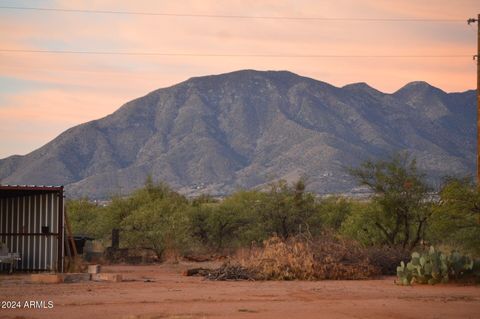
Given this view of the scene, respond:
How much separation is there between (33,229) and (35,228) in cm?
10

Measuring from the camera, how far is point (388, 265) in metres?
29.0

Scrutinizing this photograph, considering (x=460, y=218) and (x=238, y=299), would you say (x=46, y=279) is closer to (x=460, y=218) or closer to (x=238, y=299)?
(x=238, y=299)

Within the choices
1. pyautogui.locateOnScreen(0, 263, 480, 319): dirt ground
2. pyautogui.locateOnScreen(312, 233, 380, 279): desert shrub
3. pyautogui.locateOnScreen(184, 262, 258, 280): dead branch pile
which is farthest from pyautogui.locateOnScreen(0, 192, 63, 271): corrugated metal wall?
pyautogui.locateOnScreen(312, 233, 380, 279): desert shrub

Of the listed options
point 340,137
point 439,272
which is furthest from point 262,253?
point 340,137

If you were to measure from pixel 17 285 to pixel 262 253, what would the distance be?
7.88m

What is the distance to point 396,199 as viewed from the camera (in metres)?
34.7

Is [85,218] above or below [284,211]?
below

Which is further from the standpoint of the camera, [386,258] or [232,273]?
[386,258]

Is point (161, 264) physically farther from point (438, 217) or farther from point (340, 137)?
point (340, 137)

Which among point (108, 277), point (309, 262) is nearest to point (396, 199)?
point (309, 262)

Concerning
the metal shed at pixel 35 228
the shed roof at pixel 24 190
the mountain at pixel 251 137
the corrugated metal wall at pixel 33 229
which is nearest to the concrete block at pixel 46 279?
the shed roof at pixel 24 190

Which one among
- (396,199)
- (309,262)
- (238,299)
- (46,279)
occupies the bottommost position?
(238,299)

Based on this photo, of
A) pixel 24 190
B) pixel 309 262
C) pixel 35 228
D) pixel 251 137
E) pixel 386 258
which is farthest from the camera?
pixel 251 137

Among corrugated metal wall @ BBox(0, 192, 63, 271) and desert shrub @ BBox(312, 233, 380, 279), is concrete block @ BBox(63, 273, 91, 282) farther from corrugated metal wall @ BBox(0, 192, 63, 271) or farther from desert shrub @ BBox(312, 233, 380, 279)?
desert shrub @ BBox(312, 233, 380, 279)
